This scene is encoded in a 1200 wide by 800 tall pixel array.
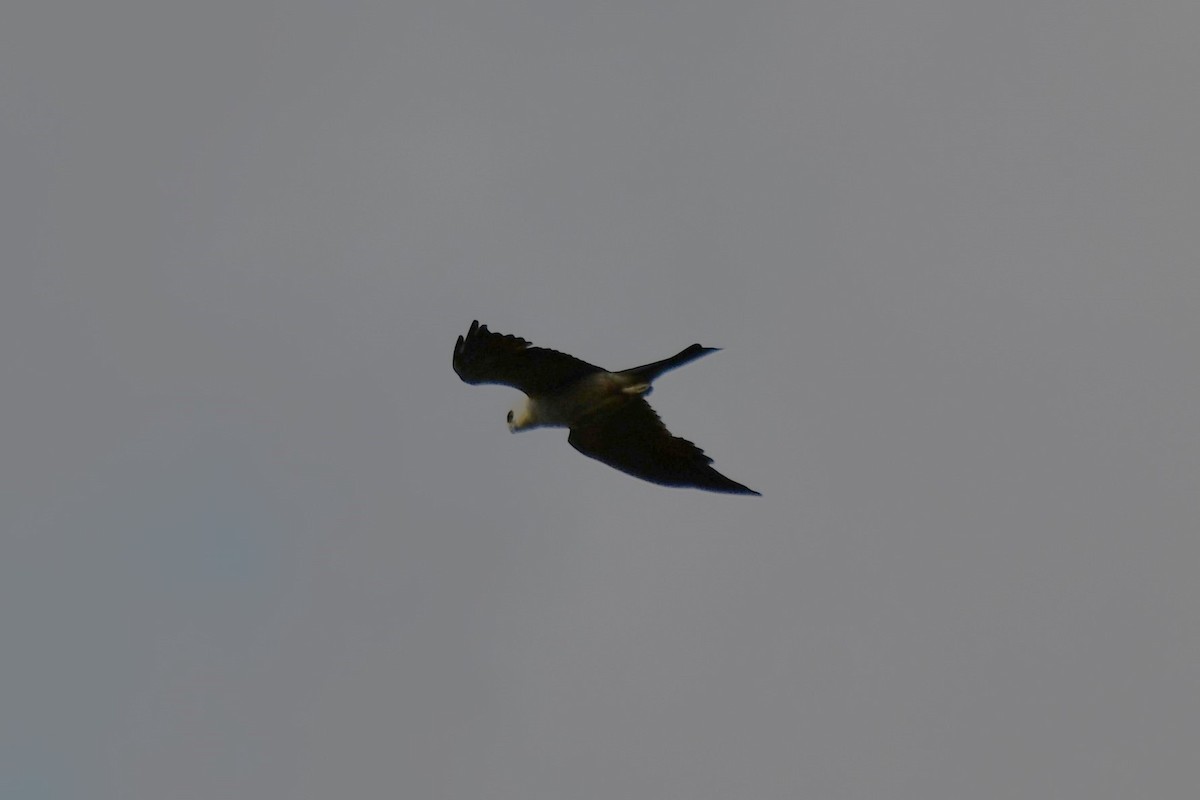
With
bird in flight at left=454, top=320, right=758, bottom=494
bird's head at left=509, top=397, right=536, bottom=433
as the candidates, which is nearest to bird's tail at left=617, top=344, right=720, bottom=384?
bird in flight at left=454, top=320, right=758, bottom=494

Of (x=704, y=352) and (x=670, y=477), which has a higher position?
(x=704, y=352)

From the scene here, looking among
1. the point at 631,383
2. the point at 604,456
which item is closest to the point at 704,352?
the point at 631,383

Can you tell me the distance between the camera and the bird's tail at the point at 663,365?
43.0 feet

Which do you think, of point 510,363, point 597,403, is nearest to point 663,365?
point 597,403

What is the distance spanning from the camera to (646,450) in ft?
45.9

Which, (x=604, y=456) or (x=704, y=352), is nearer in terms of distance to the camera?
(x=704, y=352)

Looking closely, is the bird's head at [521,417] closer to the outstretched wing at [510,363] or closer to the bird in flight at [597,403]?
the bird in flight at [597,403]

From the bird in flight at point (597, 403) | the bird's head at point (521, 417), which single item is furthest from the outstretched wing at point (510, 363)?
the bird's head at point (521, 417)

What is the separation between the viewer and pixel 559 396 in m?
13.9

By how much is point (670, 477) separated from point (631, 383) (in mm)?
1017

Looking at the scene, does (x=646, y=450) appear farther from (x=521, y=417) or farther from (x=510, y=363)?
(x=510, y=363)

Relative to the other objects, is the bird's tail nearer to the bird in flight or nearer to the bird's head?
the bird in flight

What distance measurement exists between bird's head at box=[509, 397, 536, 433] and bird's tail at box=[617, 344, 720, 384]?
118 centimetres

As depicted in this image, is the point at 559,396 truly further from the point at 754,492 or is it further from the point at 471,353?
the point at 754,492
